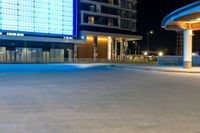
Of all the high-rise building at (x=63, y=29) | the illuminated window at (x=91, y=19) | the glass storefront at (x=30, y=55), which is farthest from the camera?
the illuminated window at (x=91, y=19)

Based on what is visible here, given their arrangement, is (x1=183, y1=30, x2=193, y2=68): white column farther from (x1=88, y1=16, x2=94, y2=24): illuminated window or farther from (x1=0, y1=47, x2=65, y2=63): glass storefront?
(x1=88, y1=16, x2=94, y2=24): illuminated window

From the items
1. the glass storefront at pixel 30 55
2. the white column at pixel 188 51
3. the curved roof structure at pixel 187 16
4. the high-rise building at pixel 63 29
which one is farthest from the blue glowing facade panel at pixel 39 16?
the white column at pixel 188 51

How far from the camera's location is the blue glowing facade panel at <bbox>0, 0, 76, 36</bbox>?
214 feet

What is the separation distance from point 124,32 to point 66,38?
2073 centimetres

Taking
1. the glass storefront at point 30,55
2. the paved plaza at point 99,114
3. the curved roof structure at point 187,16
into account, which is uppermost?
the curved roof structure at point 187,16

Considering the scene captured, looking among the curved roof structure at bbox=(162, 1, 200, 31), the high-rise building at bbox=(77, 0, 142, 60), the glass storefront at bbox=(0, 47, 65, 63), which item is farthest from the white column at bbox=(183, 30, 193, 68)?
the high-rise building at bbox=(77, 0, 142, 60)

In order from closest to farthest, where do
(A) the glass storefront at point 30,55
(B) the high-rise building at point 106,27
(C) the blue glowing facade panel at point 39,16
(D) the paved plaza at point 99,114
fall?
(D) the paved plaza at point 99,114 → (A) the glass storefront at point 30,55 → (C) the blue glowing facade panel at point 39,16 → (B) the high-rise building at point 106,27

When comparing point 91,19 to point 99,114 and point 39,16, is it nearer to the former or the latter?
point 39,16

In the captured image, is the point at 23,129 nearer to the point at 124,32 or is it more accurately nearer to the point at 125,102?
the point at 125,102

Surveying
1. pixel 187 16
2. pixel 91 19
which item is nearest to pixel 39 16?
pixel 91 19

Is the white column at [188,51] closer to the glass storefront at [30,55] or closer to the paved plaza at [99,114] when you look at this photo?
the paved plaza at [99,114]

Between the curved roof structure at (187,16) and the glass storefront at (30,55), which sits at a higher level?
the curved roof structure at (187,16)

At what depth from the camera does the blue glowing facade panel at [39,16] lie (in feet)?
214

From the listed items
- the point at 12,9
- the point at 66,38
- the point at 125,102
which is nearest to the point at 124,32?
the point at 66,38
